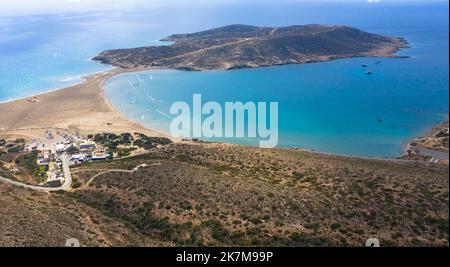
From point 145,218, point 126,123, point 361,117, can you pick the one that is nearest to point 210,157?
point 145,218

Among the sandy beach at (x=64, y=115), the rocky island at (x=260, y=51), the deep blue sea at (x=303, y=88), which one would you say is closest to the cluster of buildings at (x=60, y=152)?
the sandy beach at (x=64, y=115)

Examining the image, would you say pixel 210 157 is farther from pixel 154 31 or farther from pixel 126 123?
pixel 154 31

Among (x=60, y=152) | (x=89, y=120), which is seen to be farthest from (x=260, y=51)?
(x=60, y=152)

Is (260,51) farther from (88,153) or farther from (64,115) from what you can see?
(88,153)

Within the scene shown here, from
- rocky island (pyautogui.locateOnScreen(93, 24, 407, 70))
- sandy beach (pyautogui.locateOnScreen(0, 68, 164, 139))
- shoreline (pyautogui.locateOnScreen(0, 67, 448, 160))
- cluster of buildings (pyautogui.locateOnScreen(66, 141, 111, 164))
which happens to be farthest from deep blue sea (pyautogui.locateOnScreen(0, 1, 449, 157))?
cluster of buildings (pyautogui.locateOnScreen(66, 141, 111, 164))

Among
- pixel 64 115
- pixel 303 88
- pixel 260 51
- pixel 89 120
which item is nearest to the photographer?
pixel 89 120

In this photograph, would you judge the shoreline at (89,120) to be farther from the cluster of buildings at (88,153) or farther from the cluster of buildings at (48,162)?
the cluster of buildings at (88,153)
